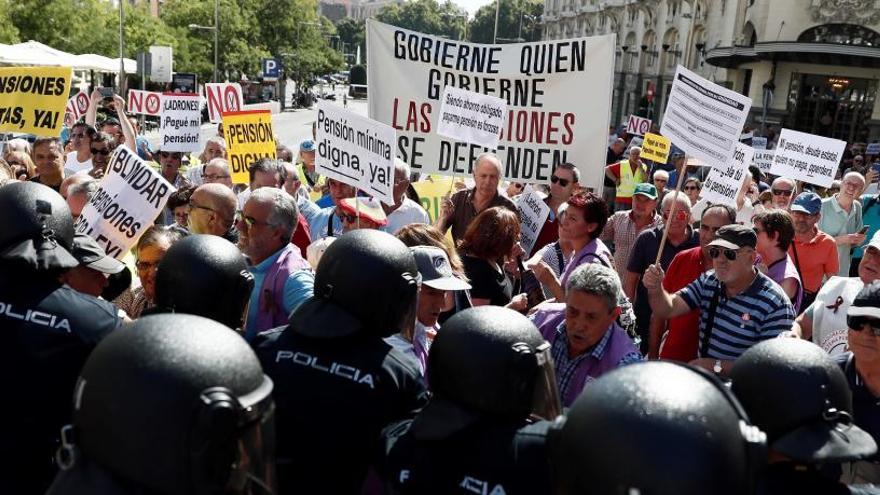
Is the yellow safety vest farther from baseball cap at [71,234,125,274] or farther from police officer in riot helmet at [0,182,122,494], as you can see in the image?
police officer in riot helmet at [0,182,122,494]

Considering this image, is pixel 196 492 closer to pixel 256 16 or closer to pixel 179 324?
pixel 179 324

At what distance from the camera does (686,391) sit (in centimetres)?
171

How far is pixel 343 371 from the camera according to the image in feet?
8.88

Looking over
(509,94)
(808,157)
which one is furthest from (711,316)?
(808,157)

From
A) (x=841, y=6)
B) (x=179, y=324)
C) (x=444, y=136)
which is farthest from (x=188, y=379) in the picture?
(x=841, y=6)

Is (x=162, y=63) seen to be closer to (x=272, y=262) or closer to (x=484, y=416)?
(x=272, y=262)

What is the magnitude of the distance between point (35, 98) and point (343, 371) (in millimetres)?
6310

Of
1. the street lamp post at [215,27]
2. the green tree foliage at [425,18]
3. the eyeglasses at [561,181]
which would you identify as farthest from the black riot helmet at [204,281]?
the green tree foliage at [425,18]

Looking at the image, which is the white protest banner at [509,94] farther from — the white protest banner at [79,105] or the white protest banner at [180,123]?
the white protest banner at [79,105]

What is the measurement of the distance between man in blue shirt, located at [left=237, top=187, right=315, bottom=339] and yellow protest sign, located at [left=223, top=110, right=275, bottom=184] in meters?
4.69

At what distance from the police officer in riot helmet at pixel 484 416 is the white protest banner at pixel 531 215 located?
467 cm

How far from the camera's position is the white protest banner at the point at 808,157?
10.2 metres

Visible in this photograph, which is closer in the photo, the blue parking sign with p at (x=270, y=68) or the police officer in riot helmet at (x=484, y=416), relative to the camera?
the police officer in riot helmet at (x=484, y=416)

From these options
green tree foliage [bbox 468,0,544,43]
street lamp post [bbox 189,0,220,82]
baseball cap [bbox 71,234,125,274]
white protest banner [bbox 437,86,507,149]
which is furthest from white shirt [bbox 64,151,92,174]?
green tree foliage [bbox 468,0,544,43]
